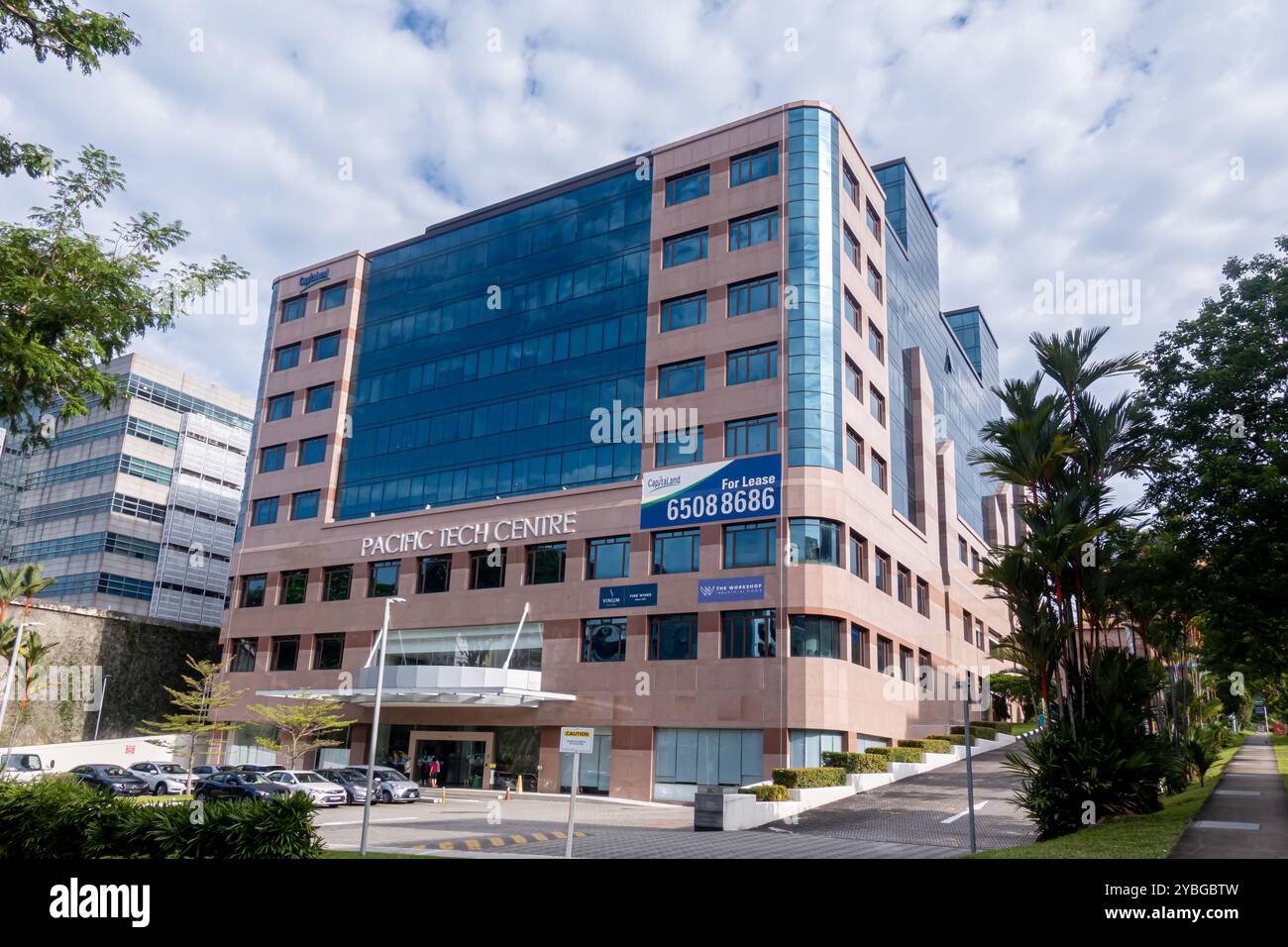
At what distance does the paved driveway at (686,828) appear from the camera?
76.1 feet

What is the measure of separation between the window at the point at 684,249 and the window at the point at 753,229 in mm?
1667

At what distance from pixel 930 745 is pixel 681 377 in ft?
72.4

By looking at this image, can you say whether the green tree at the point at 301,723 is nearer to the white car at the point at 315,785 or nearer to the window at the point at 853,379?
the white car at the point at 315,785

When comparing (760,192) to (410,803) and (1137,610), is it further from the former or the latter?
(410,803)

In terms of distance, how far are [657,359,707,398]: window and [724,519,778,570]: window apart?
25.2 ft

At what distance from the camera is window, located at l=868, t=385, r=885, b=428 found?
50.2 meters

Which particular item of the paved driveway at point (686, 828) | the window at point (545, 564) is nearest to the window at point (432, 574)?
the window at point (545, 564)

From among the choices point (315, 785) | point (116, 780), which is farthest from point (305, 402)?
point (315, 785)

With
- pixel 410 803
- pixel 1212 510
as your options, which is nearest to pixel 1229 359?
pixel 1212 510

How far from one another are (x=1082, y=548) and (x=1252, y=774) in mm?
22996

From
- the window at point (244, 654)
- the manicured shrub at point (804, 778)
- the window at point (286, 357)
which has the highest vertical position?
the window at point (286, 357)

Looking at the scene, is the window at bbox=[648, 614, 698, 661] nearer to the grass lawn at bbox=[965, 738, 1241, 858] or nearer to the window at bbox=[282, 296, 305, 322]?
the grass lawn at bbox=[965, 738, 1241, 858]

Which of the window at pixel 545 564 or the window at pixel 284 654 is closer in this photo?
the window at pixel 545 564

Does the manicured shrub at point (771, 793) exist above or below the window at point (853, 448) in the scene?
below
